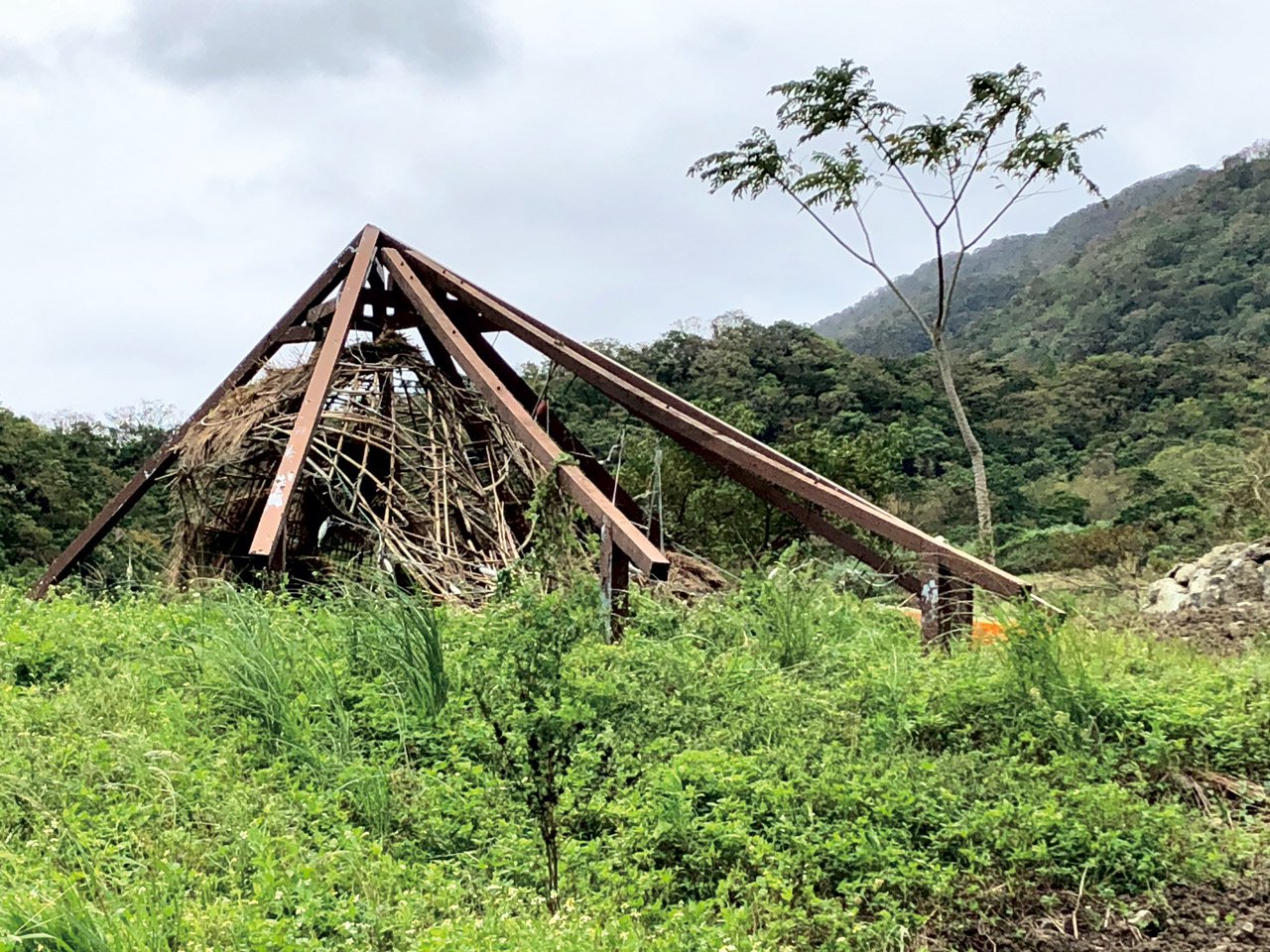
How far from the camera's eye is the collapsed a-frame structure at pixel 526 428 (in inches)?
211

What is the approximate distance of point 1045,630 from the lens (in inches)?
166

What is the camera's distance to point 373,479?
6.51m

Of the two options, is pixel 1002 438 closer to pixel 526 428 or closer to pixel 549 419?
pixel 549 419

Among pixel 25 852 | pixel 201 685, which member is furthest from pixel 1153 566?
pixel 25 852

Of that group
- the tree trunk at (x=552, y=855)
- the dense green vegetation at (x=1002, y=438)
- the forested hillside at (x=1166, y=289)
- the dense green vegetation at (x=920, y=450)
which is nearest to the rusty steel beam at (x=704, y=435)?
the dense green vegetation at (x=920, y=450)

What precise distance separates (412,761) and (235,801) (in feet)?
2.40

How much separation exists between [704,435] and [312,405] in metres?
2.64

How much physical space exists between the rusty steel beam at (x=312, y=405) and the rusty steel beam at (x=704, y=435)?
0.38 meters

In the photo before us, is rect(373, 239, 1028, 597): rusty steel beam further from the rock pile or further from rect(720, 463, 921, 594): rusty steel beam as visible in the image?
the rock pile

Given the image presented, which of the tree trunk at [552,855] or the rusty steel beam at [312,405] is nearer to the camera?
the tree trunk at [552,855]

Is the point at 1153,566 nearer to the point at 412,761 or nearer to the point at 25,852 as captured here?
the point at 412,761

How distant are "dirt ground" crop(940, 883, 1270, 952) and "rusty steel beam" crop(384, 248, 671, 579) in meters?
2.23

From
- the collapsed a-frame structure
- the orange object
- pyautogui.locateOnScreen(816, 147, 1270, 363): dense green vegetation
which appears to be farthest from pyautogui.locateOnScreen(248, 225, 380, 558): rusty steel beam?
pyautogui.locateOnScreen(816, 147, 1270, 363): dense green vegetation

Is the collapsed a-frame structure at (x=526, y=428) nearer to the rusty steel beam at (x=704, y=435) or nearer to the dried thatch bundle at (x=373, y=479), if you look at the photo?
the rusty steel beam at (x=704, y=435)
